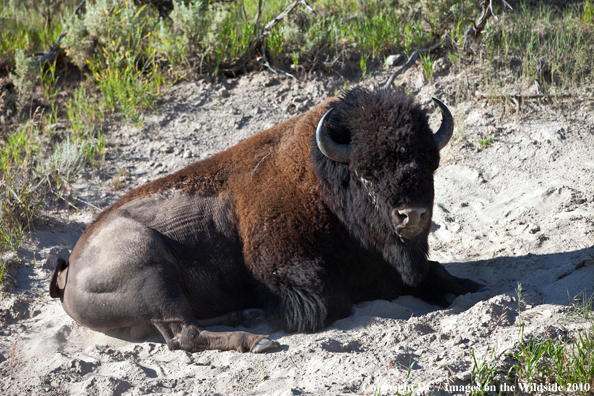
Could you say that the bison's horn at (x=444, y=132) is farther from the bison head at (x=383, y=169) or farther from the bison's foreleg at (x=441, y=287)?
the bison's foreleg at (x=441, y=287)

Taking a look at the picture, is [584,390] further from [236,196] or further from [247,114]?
[247,114]

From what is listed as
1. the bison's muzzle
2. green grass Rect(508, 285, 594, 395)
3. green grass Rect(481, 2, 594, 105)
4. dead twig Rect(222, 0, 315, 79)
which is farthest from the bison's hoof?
dead twig Rect(222, 0, 315, 79)

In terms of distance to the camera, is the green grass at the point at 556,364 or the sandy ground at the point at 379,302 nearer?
the green grass at the point at 556,364

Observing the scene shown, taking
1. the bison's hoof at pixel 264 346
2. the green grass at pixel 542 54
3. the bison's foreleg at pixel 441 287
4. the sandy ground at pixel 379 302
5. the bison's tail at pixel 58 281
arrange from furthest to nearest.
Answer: the green grass at pixel 542 54, the bison's foreleg at pixel 441 287, the bison's tail at pixel 58 281, the bison's hoof at pixel 264 346, the sandy ground at pixel 379 302

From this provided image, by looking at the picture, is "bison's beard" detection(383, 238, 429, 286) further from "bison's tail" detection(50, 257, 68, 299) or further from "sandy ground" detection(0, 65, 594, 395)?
"bison's tail" detection(50, 257, 68, 299)

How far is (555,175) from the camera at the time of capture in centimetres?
589

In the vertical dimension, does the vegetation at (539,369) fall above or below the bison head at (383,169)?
below

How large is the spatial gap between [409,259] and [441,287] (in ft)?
2.19

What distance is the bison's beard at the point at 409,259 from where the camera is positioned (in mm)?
4195

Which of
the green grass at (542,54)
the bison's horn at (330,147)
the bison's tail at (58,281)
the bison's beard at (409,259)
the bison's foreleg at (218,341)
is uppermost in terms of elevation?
the green grass at (542,54)

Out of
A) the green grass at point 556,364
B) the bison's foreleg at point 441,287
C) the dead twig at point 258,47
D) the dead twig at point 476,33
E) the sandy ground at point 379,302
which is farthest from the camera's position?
the dead twig at point 258,47

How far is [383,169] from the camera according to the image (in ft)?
12.6

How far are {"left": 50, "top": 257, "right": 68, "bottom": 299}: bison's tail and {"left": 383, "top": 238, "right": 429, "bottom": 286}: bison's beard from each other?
2.62 m

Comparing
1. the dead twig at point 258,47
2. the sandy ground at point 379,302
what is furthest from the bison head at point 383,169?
the dead twig at point 258,47
